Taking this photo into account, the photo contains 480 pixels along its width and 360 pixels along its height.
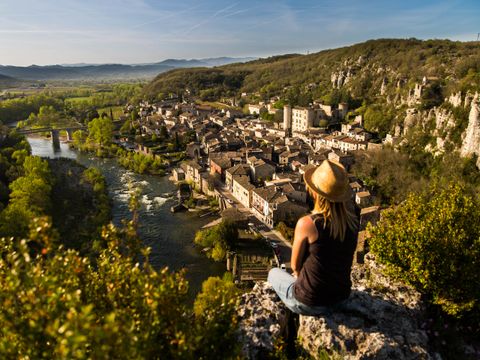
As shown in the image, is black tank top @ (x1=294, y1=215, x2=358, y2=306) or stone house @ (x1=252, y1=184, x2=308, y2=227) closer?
black tank top @ (x1=294, y1=215, x2=358, y2=306)

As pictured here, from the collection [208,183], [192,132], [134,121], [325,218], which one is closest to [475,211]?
[325,218]

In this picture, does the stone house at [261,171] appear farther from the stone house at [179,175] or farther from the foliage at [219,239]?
the foliage at [219,239]

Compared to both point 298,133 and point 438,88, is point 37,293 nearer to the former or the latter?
point 298,133

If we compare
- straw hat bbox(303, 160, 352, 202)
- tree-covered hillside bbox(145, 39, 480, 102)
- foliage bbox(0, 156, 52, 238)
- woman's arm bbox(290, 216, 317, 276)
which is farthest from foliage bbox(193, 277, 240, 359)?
tree-covered hillside bbox(145, 39, 480, 102)

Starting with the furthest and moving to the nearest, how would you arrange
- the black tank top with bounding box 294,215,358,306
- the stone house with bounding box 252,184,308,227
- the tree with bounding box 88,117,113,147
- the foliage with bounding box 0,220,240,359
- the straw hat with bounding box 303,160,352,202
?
the tree with bounding box 88,117,113,147 → the stone house with bounding box 252,184,308,227 → the black tank top with bounding box 294,215,358,306 → the straw hat with bounding box 303,160,352,202 → the foliage with bounding box 0,220,240,359

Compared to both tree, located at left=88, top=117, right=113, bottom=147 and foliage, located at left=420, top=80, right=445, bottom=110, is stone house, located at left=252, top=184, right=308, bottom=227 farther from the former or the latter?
tree, located at left=88, top=117, right=113, bottom=147

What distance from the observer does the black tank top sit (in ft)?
11.4

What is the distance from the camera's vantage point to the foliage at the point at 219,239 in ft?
61.9

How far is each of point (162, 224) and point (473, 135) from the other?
78.0 feet

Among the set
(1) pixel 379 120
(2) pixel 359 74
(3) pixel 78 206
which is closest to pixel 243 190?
(3) pixel 78 206

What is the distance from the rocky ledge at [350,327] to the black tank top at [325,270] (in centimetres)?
34

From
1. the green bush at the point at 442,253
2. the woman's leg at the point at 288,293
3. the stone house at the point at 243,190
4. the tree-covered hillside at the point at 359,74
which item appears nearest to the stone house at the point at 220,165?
the stone house at the point at 243,190

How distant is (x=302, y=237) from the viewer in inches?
137

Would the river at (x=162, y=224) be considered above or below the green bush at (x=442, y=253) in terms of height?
below
